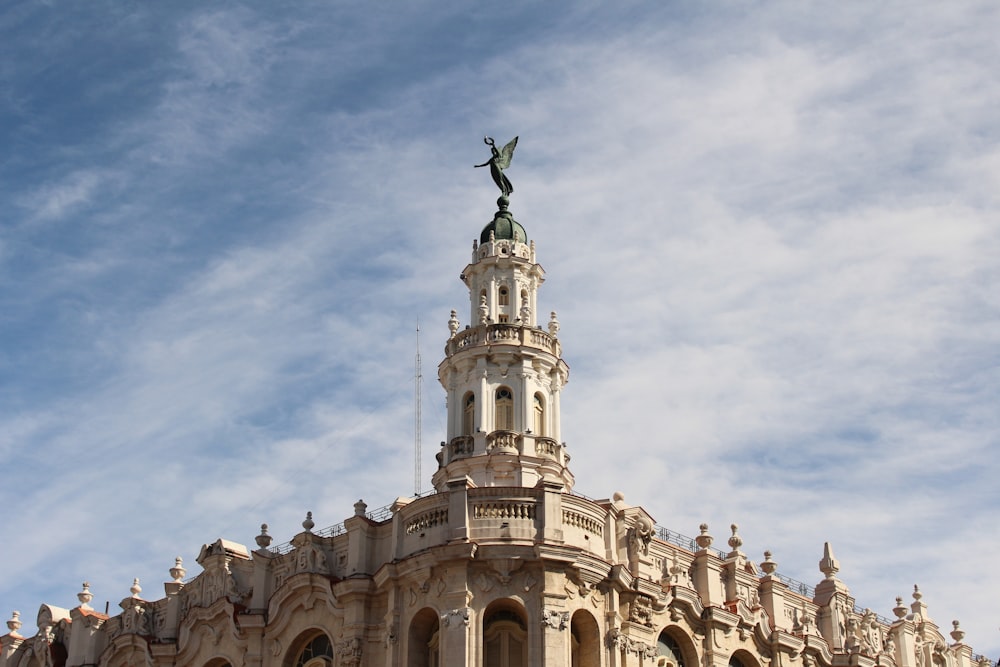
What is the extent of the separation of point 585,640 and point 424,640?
5.12m

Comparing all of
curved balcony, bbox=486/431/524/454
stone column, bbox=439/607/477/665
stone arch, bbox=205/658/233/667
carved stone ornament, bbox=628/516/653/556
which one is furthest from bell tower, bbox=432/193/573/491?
stone arch, bbox=205/658/233/667

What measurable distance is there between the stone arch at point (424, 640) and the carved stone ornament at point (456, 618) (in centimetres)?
106

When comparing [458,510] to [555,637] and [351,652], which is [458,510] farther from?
[351,652]

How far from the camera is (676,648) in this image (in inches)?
2060

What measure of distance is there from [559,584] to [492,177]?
21.5 meters

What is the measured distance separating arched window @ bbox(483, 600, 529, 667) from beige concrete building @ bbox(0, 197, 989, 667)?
0.16ft

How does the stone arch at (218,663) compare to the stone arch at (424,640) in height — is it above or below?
above

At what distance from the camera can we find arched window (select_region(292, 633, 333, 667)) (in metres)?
50.6

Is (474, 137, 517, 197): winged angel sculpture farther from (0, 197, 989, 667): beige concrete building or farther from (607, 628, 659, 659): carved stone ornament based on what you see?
(607, 628, 659, 659): carved stone ornament

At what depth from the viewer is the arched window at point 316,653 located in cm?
5060

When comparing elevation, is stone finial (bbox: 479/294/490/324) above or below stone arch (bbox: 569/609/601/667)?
above

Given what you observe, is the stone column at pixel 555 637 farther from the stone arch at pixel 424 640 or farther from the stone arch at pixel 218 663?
the stone arch at pixel 218 663

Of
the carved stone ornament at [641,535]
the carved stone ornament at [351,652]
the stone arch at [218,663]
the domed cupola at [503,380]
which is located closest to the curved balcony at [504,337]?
the domed cupola at [503,380]

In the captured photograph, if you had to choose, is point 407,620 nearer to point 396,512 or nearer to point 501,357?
point 396,512
